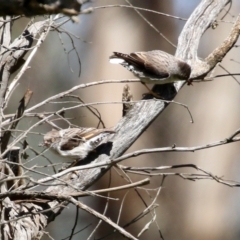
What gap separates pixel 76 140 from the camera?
279cm

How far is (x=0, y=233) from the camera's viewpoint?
2180 mm

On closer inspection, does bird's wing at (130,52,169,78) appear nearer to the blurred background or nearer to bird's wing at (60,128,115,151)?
bird's wing at (60,128,115,151)

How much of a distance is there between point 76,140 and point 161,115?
312 centimetres

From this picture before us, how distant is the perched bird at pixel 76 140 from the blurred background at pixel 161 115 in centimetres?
240

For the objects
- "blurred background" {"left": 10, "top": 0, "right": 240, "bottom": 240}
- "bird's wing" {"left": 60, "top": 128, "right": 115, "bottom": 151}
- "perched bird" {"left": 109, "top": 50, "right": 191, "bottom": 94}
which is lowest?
"blurred background" {"left": 10, "top": 0, "right": 240, "bottom": 240}

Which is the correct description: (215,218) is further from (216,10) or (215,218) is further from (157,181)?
(216,10)

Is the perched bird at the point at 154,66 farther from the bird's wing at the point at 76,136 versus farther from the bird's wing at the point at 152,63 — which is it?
the bird's wing at the point at 76,136

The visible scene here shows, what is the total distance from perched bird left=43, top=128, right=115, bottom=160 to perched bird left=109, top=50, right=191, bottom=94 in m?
0.43

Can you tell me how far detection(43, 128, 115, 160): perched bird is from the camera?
2.55 m

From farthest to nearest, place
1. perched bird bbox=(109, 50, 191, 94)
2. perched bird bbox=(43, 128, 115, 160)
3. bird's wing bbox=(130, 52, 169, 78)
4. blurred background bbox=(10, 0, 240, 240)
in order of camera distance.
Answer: blurred background bbox=(10, 0, 240, 240) < bird's wing bbox=(130, 52, 169, 78) < perched bird bbox=(109, 50, 191, 94) < perched bird bbox=(43, 128, 115, 160)

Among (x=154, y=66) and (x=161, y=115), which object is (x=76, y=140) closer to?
(x=154, y=66)

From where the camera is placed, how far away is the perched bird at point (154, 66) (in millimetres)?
2668

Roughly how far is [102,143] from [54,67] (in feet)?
10.8

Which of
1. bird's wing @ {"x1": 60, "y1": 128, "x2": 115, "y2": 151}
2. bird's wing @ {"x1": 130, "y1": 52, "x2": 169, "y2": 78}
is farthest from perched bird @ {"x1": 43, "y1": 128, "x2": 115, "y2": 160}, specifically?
bird's wing @ {"x1": 130, "y1": 52, "x2": 169, "y2": 78}
